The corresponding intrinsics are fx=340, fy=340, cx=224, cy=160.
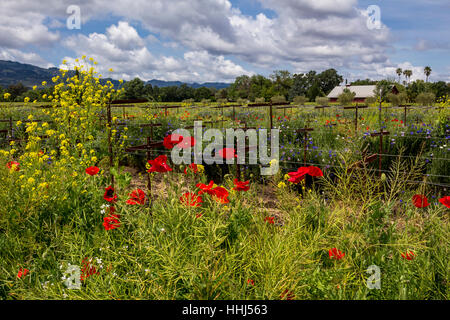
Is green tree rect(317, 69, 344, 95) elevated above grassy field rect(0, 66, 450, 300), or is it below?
above

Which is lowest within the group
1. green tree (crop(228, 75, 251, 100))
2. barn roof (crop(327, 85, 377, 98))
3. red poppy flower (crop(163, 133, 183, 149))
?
red poppy flower (crop(163, 133, 183, 149))

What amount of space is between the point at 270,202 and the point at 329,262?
264 cm

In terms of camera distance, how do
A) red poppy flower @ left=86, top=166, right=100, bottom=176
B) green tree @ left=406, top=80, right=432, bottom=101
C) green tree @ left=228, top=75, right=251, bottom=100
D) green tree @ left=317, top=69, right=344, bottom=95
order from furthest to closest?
green tree @ left=317, top=69, right=344, bottom=95 → green tree @ left=228, top=75, right=251, bottom=100 → green tree @ left=406, top=80, right=432, bottom=101 → red poppy flower @ left=86, top=166, right=100, bottom=176

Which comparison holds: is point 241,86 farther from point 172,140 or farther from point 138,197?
point 138,197

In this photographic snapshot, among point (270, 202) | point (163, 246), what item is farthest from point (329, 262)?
point (270, 202)

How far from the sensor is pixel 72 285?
178 cm

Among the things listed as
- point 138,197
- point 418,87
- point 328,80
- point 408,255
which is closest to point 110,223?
point 138,197

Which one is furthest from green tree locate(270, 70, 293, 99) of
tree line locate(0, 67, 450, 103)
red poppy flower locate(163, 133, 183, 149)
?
red poppy flower locate(163, 133, 183, 149)

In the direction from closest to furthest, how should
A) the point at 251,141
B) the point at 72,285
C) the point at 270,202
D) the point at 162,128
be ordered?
1. the point at 72,285
2. the point at 270,202
3. the point at 251,141
4. the point at 162,128

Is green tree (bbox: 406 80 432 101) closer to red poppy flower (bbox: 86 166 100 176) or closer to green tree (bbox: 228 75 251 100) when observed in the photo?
green tree (bbox: 228 75 251 100)

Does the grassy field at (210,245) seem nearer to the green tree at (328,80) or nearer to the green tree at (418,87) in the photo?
the green tree at (418,87)
